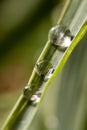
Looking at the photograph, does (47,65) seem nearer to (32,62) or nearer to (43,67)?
(43,67)

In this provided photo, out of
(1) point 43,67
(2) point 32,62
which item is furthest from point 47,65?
(2) point 32,62

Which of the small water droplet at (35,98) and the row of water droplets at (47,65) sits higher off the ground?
the row of water droplets at (47,65)

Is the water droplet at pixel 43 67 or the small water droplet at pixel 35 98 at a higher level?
the water droplet at pixel 43 67

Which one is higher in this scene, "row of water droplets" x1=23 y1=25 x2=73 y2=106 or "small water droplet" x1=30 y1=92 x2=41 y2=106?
"row of water droplets" x1=23 y1=25 x2=73 y2=106

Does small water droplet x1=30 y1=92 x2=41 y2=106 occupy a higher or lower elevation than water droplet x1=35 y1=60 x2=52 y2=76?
lower
